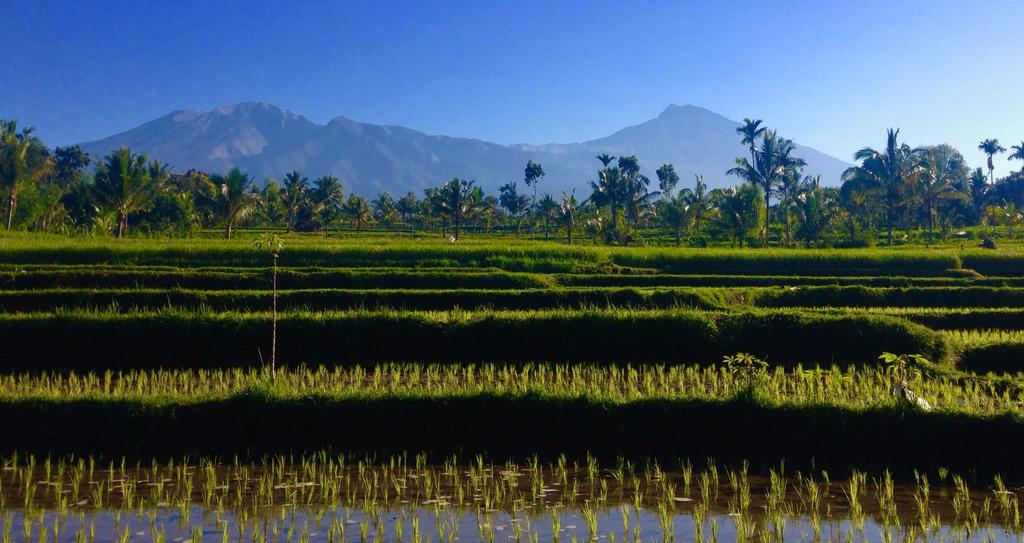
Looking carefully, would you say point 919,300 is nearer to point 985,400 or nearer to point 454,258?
point 985,400

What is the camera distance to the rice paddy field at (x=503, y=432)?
703cm

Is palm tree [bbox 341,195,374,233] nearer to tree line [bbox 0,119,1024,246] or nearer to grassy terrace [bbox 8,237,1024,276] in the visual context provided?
tree line [bbox 0,119,1024,246]

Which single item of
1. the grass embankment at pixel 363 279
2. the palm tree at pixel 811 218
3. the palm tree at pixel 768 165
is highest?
the palm tree at pixel 768 165

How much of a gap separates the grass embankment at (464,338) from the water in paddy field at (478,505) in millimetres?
6297

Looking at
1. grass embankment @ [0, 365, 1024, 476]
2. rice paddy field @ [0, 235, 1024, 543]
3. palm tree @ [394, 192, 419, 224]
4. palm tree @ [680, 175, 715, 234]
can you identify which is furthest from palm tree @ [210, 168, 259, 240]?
grass embankment @ [0, 365, 1024, 476]

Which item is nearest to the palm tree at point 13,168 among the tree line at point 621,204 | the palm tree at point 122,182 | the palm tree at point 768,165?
the tree line at point 621,204

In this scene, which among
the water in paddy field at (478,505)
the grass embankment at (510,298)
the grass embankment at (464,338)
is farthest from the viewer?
the grass embankment at (510,298)

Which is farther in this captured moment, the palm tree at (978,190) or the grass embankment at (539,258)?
the palm tree at (978,190)

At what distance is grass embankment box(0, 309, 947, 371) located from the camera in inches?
592

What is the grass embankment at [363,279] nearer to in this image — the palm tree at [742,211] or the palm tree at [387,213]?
the palm tree at [742,211]

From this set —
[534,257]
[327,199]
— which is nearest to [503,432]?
[534,257]

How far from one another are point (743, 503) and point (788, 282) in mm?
22543

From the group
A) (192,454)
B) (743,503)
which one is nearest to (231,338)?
(192,454)

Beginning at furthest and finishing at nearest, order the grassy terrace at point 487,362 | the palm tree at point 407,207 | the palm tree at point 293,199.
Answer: the palm tree at point 407,207 < the palm tree at point 293,199 < the grassy terrace at point 487,362
